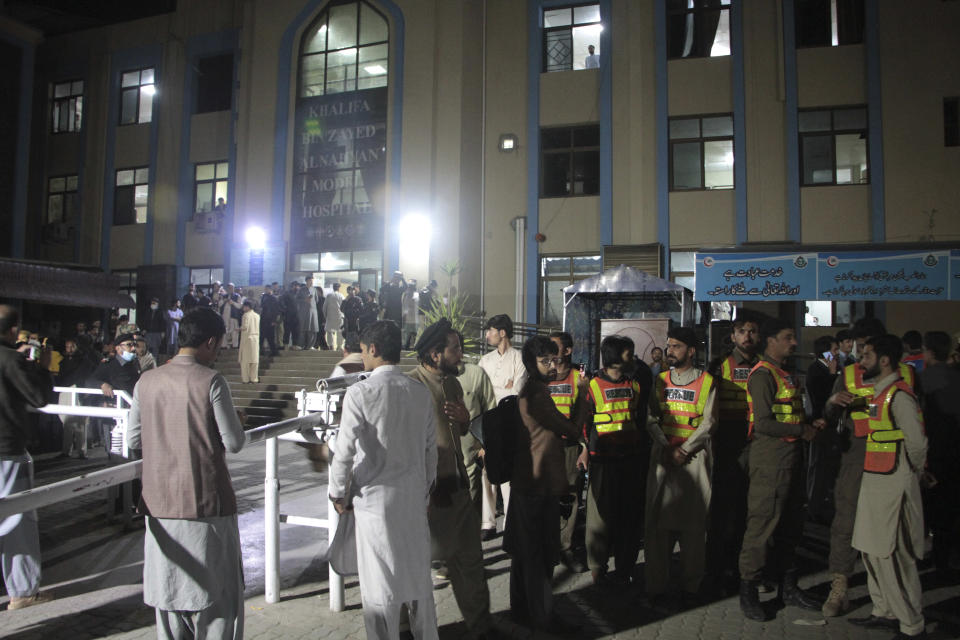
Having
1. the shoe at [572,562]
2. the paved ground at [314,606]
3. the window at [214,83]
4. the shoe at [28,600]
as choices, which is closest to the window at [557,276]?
the paved ground at [314,606]

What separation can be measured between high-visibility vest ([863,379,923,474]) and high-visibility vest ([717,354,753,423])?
90 centimetres

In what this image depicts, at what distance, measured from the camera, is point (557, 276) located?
18578 millimetres

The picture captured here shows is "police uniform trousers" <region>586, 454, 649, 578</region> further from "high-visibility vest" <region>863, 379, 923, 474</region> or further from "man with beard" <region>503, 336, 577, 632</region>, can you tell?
"high-visibility vest" <region>863, 379, 923, 474</region>

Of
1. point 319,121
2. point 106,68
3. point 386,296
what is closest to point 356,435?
point 386,296

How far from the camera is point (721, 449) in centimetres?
524

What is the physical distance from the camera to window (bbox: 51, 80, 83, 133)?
24.6 meters

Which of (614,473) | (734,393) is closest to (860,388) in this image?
(734,393)

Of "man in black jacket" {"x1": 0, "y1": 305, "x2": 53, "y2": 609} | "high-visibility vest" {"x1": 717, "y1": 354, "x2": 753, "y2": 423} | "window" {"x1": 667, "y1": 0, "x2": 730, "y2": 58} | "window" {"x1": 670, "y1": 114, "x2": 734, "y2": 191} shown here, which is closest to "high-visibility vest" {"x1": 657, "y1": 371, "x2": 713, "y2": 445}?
"high-visibility vest" {"x1": 717, "y1": 354, "x2": 753, "y2": 423}

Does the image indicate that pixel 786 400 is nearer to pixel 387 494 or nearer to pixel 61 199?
pixel 387 494

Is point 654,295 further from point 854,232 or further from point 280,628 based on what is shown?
point 280,628

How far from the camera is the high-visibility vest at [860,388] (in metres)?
4.59

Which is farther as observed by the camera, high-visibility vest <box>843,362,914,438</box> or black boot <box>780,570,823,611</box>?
black boot <box>780,570,823,611</box>

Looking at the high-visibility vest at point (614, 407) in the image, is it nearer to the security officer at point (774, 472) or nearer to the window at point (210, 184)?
the security officer at point (774, 472)

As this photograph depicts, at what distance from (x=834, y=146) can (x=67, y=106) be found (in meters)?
25.1
